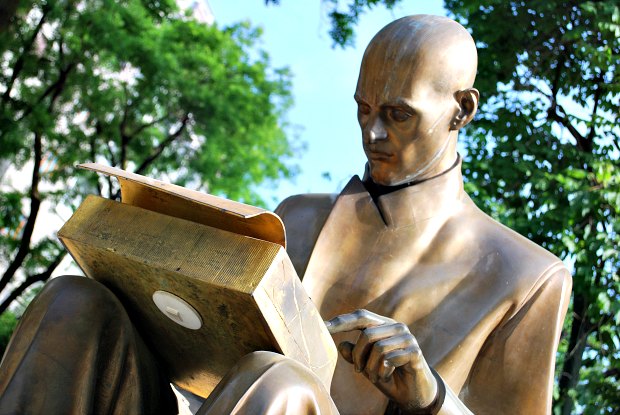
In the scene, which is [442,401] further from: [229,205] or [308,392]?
[229,205]

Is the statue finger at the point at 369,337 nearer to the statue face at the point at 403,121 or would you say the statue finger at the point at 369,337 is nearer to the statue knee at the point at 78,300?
the statue knee at the point at 78,300

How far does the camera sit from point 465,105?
3385 mm

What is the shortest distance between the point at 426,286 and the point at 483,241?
0.80 feet

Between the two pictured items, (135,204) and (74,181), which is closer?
(135,204)

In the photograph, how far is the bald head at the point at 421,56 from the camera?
3285mm

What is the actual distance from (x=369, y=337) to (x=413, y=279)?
61 centimetres

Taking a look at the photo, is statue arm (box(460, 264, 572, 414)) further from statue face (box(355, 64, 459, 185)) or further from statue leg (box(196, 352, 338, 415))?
statue leg (box(196, 352, 338, 415))

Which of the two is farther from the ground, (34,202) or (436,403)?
(436,403)

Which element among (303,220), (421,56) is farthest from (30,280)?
(421,56)

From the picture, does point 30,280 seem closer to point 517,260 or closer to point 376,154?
point 376,154

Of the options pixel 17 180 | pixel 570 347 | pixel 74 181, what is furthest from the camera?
pixel 17 180

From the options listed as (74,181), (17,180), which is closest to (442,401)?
(74,181)

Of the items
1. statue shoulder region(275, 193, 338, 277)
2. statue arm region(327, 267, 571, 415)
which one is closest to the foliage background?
statue shoulder region(275, 193, 338, 277)

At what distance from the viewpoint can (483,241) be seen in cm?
331
